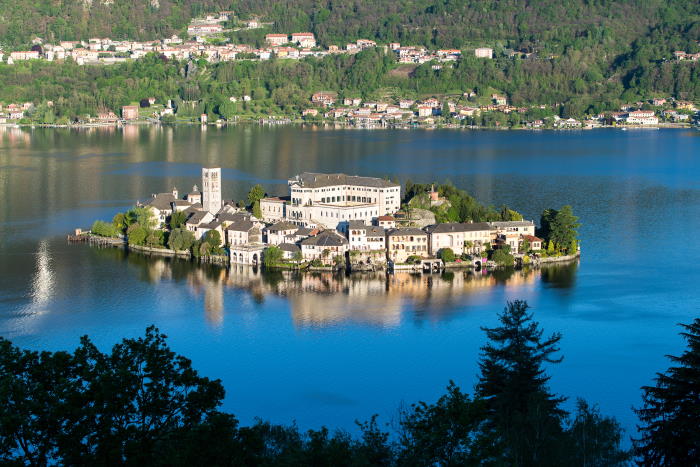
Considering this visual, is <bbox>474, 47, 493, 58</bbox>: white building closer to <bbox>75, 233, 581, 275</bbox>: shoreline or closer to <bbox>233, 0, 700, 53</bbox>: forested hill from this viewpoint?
<bbox>233, 0, 700, 53</bbox>: forested hill

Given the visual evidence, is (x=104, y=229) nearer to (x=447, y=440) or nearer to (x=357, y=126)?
(x=447, y=440)

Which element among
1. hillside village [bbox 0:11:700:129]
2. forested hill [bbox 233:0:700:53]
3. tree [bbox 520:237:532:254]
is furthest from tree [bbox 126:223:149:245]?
forested hill [bbox 233:0:700:53]

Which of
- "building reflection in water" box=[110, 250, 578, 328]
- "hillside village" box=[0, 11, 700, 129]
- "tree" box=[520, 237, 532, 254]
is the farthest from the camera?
"hillside village" box=[0, 11, 700, 129]

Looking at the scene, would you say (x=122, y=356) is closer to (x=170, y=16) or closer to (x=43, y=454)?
(x=43, y=454)

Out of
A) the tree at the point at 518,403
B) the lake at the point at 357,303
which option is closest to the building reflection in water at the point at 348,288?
the lake at the point at 357,303

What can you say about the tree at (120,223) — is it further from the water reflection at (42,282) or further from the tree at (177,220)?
the water reflection at (42,282)

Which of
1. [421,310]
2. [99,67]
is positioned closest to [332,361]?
[421,310]
